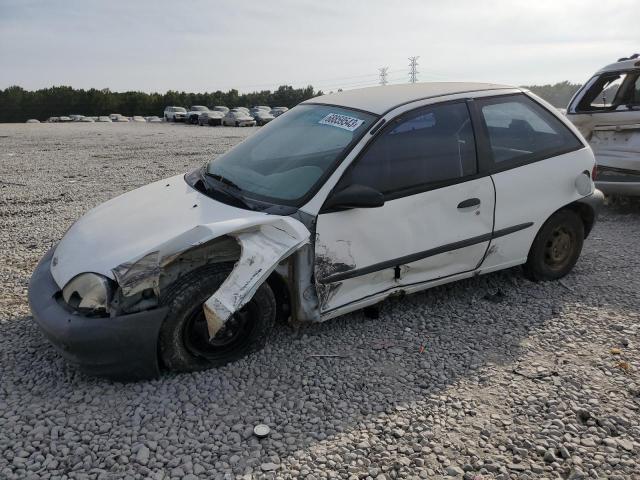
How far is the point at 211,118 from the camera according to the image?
37.5 meters

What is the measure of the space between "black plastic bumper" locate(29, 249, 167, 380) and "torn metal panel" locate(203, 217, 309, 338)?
32cm

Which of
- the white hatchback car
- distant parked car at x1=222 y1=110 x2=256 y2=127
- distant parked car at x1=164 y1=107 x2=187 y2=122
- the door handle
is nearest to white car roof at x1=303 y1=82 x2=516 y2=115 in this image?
→ the white hatchback car

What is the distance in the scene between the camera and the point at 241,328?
10.6 ft

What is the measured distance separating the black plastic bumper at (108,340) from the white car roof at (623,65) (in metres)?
6.07

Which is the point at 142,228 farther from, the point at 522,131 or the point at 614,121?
the point at 614,121

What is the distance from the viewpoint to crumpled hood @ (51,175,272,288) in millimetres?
2895

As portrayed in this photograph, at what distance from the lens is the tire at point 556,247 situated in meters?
4.26

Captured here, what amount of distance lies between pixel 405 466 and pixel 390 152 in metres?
1.94

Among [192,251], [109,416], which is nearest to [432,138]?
[192,251]

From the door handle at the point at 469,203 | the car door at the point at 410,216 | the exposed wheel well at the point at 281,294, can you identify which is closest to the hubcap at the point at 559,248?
the car door at the point at 410,216

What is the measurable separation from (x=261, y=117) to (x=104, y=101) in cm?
3333

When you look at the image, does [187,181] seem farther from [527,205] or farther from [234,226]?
[527,205]

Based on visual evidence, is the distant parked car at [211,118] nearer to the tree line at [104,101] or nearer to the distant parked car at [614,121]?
the tree line at [104,101]

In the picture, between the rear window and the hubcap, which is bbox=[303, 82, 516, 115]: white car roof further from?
the hubcap
